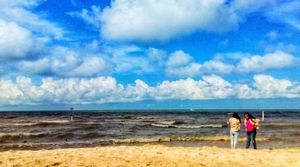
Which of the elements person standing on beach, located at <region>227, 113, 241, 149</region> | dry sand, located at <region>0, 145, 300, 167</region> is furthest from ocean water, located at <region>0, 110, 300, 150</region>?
dry sand, located at <region>0, 145, 300, 167</region>

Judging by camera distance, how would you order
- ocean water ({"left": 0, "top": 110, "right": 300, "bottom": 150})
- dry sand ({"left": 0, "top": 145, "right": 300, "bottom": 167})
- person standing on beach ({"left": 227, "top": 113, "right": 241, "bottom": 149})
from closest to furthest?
dry sand ({"left": 0, "top": 145, "right": 300, "bottom": 167})
person standing on beach ({"left": 227, "top": 113, "right": 241, "bottom": 149})
ocean water ({"left": 0, "top": 110, "right": 300, "bottom": 150})

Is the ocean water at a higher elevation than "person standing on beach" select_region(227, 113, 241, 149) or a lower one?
lower

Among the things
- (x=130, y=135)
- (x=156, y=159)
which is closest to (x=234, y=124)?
(x=156, y=159)

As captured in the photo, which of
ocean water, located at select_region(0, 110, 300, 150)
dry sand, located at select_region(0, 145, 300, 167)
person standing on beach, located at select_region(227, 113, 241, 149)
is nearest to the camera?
dry sand, located at select_region(0, 145, 300, 167)

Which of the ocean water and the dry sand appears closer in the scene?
the dry sand

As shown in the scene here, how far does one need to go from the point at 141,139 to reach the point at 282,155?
669 inches

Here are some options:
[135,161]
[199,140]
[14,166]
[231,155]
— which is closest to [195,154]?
[231,155]

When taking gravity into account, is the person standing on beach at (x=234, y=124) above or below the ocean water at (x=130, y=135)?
above

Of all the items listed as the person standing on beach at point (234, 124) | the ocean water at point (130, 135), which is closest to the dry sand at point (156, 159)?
the person standing on beach at point (234, 124)

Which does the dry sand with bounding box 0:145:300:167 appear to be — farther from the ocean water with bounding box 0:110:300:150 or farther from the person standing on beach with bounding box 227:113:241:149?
the ocean water with bounding box 0:110:300:150

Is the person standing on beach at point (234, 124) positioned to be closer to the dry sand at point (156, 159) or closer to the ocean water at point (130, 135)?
the dry sand at point (156, 159)

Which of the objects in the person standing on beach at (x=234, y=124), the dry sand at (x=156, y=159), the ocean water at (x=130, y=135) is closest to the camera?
the dry sand at (x=156, y=159)

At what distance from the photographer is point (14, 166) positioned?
15148mm

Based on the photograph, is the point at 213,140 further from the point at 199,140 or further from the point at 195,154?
the point at 195,154
